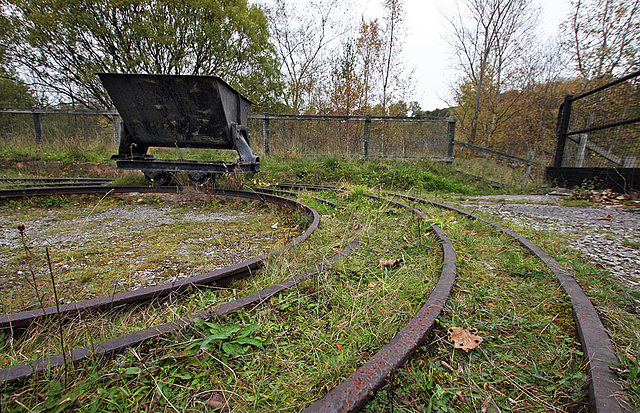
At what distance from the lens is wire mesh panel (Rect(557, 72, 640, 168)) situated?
14.9 feet

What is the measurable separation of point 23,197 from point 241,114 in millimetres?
3930

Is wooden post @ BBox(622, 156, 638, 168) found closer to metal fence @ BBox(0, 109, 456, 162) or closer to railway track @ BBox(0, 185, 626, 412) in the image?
metal fence @ BBox(0, 109, 456, 162)

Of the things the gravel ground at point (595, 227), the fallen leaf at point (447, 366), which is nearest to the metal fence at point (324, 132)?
the gravel ground at point (595, 227)

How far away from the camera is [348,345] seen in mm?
1104

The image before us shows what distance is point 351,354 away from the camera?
103cm

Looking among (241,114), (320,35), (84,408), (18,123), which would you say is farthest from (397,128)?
(18,123)

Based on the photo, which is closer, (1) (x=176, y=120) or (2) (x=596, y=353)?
(2) (x=596, y=353)

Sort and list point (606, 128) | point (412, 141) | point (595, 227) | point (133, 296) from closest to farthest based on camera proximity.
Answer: point (133, 296), point (595, 227), point (606, 128), point (412, 141)

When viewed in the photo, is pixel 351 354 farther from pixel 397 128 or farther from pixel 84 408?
pixel 397 128

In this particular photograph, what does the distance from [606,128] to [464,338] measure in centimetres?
636

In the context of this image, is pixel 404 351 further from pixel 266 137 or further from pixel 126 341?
pixel 266 137

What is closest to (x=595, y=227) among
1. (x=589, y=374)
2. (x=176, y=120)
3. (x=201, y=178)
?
(x=589, y=374)

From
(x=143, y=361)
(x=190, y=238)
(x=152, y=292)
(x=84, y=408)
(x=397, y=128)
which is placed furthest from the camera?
(x=397, y=128)

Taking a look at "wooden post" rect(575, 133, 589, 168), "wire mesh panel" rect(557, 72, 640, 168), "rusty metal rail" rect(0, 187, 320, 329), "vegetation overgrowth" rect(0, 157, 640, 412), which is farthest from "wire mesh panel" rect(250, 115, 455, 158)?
"vegetation overgrowth" rect(0, 157, 640, 412)
